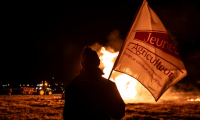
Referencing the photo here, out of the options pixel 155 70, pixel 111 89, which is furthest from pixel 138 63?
pixel 111 89

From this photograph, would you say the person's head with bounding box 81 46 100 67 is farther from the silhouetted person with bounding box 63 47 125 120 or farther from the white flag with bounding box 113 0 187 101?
the white flag with bounding box 113 0 187 101

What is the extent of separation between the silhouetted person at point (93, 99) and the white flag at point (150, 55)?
100cm

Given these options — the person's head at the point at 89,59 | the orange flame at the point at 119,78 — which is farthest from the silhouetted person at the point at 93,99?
the orange flame at the point at 119,78

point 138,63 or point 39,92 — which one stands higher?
point 138,63

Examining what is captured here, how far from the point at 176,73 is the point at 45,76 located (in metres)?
73.3

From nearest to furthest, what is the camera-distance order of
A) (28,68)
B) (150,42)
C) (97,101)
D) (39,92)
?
(97,101) < (150,42) < (39,92) < (28,68)

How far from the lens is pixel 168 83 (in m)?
2.97

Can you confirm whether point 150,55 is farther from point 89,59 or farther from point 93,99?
point 93,99

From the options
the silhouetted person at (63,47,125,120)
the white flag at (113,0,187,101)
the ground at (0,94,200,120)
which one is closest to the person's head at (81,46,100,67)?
the silhouetted person at (63,47,125,120)

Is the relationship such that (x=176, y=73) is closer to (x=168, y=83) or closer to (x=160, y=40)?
(x=168, y=83)

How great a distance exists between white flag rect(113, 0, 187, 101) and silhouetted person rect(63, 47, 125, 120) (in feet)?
3.28

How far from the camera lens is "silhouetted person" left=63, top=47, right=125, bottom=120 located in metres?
2.04

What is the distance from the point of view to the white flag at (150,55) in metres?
2.97

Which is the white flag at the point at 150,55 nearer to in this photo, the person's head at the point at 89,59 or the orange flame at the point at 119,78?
the person's head at the point at 89,59
